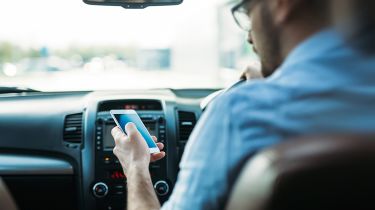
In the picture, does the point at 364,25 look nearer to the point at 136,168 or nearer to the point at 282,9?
the point at 282,9

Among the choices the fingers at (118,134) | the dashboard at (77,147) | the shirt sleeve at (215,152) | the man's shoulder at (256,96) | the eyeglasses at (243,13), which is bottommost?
the dashboard at (77,147)

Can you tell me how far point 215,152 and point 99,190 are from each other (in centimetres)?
231

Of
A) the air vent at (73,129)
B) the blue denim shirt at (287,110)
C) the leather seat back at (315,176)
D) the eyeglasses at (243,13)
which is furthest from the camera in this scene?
the air vent at (73,129)

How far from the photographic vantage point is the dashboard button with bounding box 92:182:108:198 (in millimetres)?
3758

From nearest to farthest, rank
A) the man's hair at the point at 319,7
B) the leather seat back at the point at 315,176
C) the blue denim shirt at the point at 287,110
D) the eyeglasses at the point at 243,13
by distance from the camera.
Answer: the leather seat back at the point at 315,176 → the blue denim shirt at the point at 287,110 → the man's hair at the point at 319,7 → the eyeglasses at the point at 243,13

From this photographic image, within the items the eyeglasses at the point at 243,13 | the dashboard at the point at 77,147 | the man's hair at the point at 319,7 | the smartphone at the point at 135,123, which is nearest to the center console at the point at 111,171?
the dashboard at the point at 77,147

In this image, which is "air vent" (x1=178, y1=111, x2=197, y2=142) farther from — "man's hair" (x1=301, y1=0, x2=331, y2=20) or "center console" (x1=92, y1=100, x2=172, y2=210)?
"man's hair" (x1=301, y1=0, x2=331, y2=20)

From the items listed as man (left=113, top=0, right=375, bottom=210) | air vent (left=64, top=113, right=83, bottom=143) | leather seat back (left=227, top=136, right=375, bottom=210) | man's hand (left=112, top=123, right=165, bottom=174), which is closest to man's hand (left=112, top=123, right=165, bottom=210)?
man's hand (left=112, top=123, right=165, bottom=174)

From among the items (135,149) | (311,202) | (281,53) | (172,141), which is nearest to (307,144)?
(311,202)

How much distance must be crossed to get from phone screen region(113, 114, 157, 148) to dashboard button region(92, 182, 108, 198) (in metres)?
0.92

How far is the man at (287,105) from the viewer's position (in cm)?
147

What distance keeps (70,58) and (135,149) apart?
130 inches

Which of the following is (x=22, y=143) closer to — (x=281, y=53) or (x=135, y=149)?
(x=135, y=149)

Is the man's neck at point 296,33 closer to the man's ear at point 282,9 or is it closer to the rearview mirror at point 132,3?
the man's ear at point 282,9
